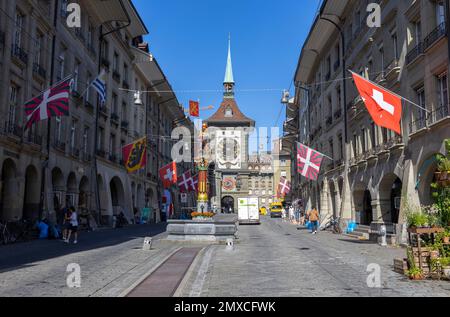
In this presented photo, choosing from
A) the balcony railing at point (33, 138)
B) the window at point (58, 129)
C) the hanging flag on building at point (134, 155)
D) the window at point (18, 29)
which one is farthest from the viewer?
the hanging flag on building at point (134, 155)

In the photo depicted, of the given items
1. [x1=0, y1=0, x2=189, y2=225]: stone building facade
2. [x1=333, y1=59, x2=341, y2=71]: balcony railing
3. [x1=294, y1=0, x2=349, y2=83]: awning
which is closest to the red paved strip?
[x1=0, y1=0, x2=189, y2=225]: stone building facade

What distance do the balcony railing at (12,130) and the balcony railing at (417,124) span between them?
57.3 feet

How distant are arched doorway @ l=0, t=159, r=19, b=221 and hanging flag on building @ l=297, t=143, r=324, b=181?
17300 mm

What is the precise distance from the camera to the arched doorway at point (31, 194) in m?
24.1

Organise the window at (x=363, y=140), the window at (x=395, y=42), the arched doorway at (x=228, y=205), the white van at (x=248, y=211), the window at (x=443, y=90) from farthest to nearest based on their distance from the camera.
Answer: the arched doorway at (x=228, y=205) < the white van at (x=248, y=211) < the window at (x=363, y=140) < the window at (x=395, y=42) < the window at (x=443, y=90)

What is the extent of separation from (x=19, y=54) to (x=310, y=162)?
18139 millimetres

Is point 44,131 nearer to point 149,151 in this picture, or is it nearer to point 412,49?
point 412,49

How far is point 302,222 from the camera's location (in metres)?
48.5

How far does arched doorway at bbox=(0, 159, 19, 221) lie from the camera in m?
21.7

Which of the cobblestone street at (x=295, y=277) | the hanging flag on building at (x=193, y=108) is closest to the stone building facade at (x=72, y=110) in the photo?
the hanging flag on building at (x=193, y=108)

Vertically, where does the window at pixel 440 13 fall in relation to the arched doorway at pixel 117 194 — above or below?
above

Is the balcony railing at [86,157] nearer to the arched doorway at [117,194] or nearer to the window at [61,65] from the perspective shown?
the window at [61,65]

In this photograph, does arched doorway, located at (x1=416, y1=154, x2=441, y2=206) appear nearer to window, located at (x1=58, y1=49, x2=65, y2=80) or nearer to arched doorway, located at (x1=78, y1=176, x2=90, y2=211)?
window, located at (x1=58, y1=49, x2=65, y2=80)
